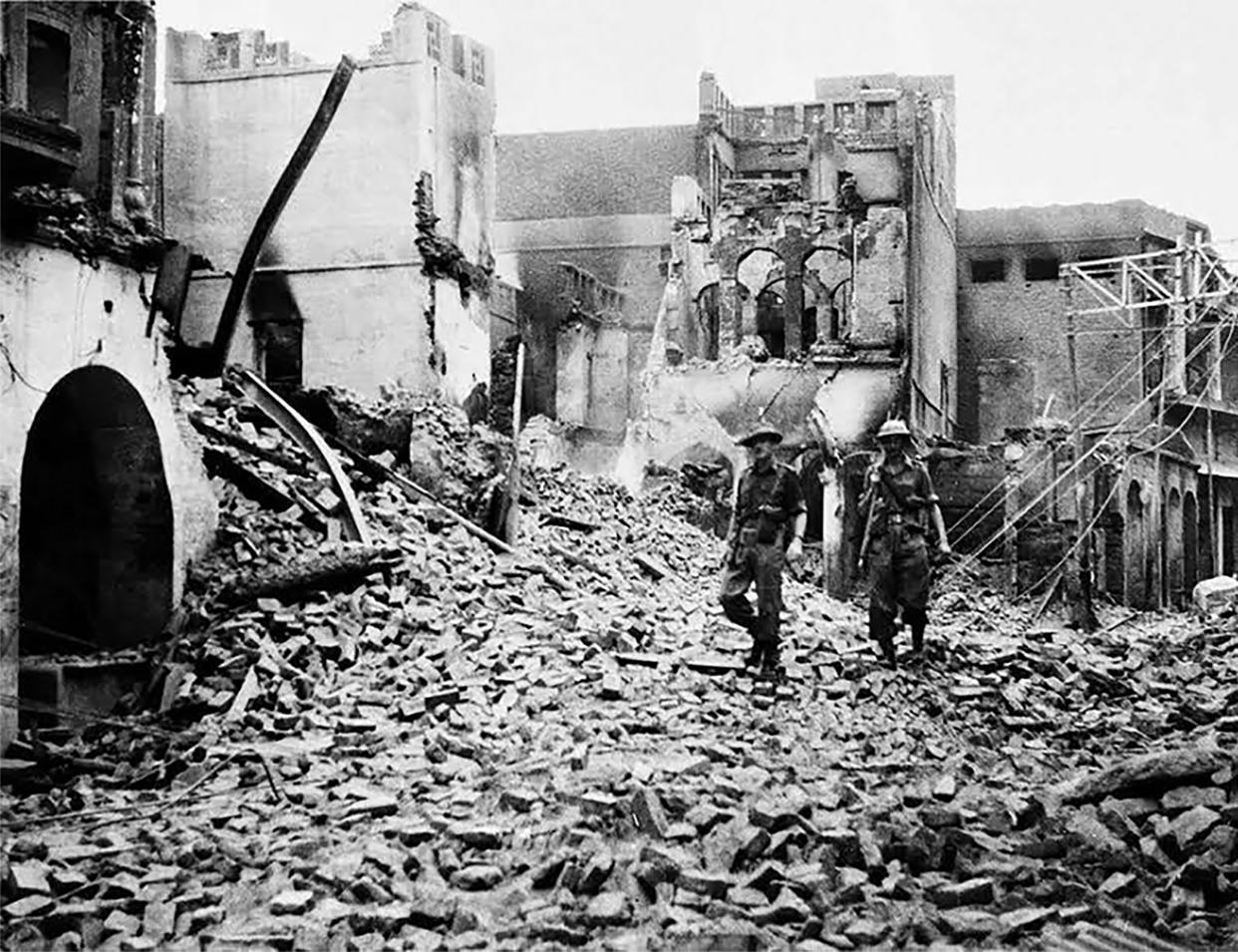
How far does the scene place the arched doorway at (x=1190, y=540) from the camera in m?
27.8

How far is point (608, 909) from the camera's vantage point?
19.6ft

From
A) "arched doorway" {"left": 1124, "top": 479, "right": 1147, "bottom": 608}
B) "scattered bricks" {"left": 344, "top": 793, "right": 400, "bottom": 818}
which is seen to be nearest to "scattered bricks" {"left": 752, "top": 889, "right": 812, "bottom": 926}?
"scattered bricks" {"left": 344, "top": 793, "right": 400, "bottom": 818}

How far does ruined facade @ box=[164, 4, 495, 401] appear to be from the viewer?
1934 centimetres

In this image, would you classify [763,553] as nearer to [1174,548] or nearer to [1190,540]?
[1174,548]

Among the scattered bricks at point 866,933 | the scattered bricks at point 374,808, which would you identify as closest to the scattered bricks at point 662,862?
the scattered bricks at point 866,933

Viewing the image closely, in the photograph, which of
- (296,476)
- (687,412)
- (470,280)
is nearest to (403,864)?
(296,476)

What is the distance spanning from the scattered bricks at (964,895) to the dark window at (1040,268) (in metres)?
32.1

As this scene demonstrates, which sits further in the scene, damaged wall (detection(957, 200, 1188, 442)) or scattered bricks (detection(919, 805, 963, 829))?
damaged wall (detection(957, 200, 1188, 442))

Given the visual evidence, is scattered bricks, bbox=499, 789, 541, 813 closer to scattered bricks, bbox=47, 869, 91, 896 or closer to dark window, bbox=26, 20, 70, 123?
scattered bricks, bbox=47, 869, 91, 896

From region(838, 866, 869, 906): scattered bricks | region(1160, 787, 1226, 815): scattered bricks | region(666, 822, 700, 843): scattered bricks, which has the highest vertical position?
region(1160, 787, 1226, 815): scattered bricks

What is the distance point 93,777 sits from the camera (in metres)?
8.45

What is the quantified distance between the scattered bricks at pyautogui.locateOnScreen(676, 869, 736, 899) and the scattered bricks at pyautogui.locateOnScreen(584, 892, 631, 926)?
0.95ft

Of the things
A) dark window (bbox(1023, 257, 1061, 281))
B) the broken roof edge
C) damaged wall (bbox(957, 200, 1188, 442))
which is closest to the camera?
damaged wall (bbox(957, 200, 1188, 442))

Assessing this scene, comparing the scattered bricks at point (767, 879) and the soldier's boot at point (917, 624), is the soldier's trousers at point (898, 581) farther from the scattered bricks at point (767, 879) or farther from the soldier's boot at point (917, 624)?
the scattered bricks at point (767, 879)
